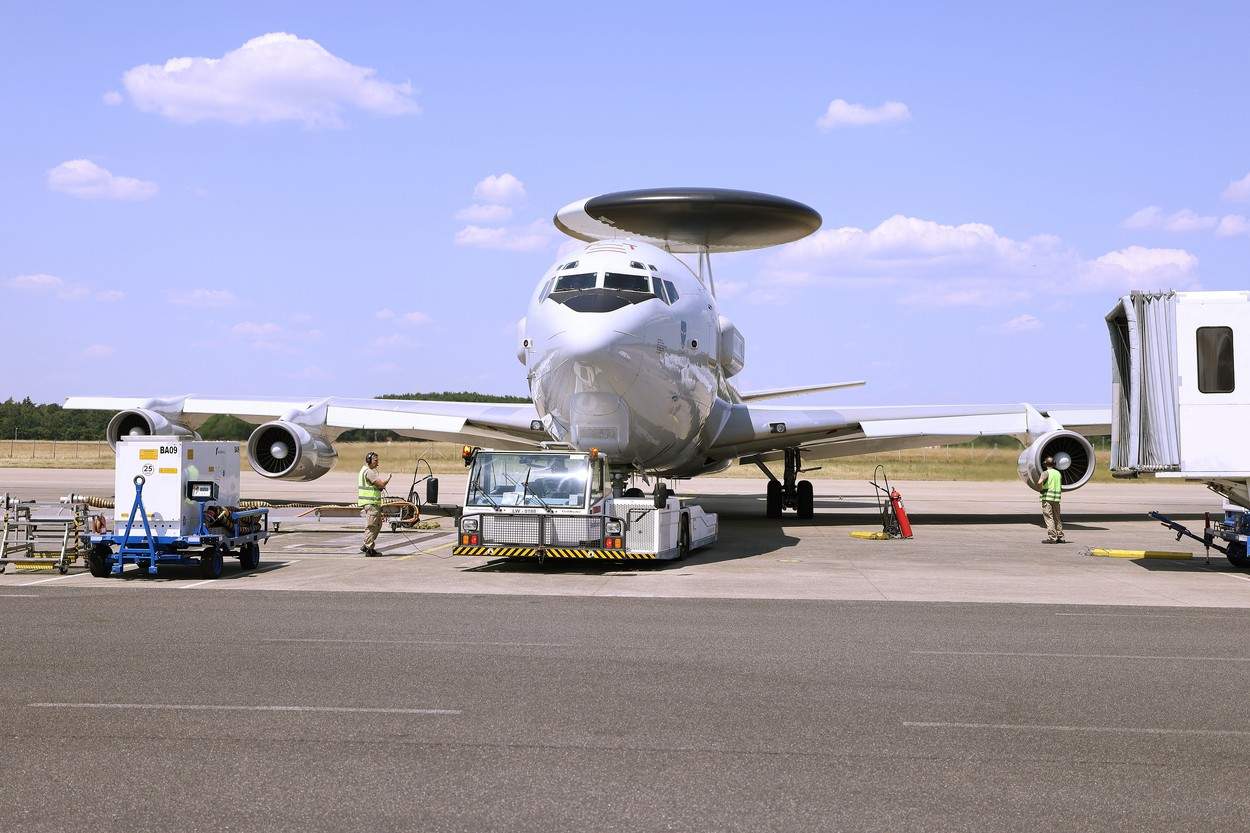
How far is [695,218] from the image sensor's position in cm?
3017

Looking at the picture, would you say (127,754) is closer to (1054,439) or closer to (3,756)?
(3,756)

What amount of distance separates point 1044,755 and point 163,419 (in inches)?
1014

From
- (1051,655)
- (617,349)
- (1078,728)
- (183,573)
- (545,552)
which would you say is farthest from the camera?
(617,349)

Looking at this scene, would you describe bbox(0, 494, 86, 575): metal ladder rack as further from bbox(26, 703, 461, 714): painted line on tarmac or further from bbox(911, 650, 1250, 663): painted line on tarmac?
bbox(911, 650, 1250, 663): painted line on tarmac

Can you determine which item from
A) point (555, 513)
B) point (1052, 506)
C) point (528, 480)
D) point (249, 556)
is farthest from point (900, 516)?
point (249, 556)

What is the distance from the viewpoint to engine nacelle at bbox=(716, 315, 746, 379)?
2438 cm

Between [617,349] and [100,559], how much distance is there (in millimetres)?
7995

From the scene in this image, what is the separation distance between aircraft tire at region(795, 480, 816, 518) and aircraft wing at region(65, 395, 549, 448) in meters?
6.68

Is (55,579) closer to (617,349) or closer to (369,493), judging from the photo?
(369,493)

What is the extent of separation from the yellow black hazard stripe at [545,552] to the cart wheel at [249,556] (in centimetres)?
303

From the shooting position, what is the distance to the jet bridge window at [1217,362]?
58.7 ft

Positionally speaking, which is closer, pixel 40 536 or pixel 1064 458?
pixel 40 536

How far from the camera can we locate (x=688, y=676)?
936cm

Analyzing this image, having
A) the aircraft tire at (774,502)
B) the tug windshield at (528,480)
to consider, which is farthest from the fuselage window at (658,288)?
the aircraft tire at (774,502)
